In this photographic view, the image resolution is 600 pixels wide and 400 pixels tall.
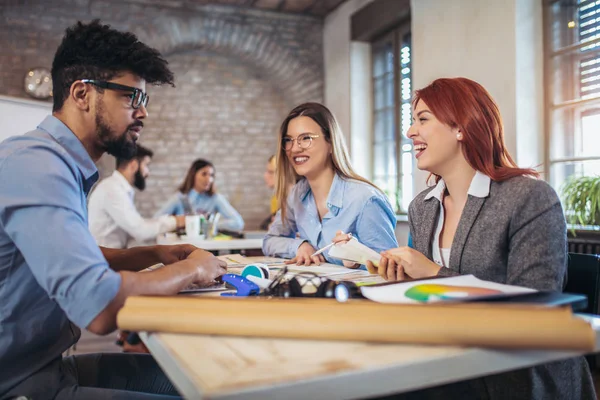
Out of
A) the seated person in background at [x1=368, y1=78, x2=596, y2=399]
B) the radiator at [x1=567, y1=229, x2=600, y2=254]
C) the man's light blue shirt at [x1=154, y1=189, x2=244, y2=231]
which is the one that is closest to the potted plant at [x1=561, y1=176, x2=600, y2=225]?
the radiator at [x1=567, y1=229, x2=600, y2=254]

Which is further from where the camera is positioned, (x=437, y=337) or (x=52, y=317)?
(x=52, y=317)

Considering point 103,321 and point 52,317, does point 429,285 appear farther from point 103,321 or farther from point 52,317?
point 52,317

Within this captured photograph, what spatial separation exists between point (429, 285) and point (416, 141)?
2.74 ft

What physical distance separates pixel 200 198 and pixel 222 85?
6.83 feet

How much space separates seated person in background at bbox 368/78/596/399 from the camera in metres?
1.21

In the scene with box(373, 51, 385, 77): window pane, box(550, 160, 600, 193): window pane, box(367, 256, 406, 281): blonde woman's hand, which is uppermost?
box(373, 51, 385, 77): window pane

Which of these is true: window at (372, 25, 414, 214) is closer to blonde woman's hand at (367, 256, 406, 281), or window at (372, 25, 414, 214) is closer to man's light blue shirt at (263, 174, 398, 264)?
man's light blue shirt at (263, 174, 398, 264)

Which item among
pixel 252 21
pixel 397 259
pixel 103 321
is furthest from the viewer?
pixel 252 21

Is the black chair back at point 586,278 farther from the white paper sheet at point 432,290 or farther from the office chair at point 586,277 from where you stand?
the white paper sheet at point 432,290

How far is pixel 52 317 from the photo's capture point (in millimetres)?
1169

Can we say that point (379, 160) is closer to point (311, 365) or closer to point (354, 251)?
point (354, 251)

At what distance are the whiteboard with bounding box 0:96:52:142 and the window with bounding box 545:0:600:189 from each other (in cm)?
417

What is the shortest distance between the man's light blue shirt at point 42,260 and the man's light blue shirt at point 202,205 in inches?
173

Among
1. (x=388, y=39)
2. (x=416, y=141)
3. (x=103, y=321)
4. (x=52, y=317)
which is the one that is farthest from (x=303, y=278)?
(x=388, y=39)
